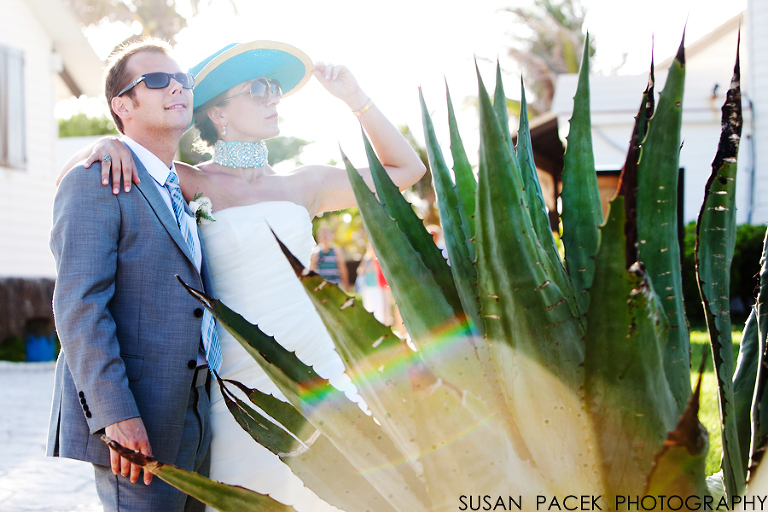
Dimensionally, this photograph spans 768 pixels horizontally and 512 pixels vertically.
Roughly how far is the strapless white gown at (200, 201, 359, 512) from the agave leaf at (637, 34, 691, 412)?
1.58 m

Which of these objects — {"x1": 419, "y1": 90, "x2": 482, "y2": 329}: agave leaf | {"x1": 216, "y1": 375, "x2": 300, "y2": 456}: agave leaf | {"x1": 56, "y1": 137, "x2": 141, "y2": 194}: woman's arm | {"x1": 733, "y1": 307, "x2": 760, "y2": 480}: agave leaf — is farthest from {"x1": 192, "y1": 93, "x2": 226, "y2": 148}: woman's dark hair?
{"x1": 733, "y1": 307, "x2": 760, "y2": 480}: agave leaf

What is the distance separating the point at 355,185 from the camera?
3.45ft

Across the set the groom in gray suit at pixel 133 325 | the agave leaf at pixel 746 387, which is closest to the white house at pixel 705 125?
the groom in gray suit at pixel 133 325

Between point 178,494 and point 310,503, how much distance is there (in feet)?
1.62

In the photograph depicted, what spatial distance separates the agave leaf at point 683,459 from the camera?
72 centimetres

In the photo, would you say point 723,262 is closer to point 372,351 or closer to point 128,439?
point 372,351

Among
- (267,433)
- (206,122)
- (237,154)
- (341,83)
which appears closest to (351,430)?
(267,433)

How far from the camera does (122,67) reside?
7.53 ft

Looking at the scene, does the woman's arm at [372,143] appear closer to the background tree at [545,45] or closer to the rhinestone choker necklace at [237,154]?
the rhinestone choker necklace at [237,154]

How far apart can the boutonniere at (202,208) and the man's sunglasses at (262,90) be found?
55 cm

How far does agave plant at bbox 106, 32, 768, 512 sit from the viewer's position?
807 millimetres

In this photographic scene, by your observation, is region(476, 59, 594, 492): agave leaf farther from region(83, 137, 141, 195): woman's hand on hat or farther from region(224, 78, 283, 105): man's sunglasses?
region(224, 78, 283, 105): man's sunglasses

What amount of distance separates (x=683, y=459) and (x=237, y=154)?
236 cm

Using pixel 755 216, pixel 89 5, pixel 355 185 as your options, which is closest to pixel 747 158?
pixel 755 216
